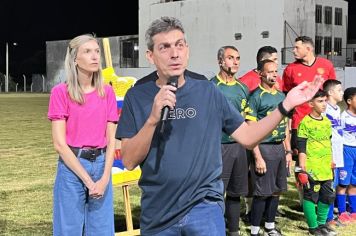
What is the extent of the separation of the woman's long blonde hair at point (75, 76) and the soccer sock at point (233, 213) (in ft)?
7.54

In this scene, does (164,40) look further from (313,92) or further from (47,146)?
(47,146)

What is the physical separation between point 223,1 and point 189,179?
46028 millimetres

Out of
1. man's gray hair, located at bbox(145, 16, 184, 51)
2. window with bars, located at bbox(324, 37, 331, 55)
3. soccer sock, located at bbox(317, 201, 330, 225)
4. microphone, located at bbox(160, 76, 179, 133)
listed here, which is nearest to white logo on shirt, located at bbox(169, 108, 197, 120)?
microphone, located at bbox(160, 76, 179, 133)

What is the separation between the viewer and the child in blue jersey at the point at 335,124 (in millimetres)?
6926

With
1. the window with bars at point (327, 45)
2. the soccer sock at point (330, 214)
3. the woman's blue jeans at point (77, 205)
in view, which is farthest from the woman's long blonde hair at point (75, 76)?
the window with bars at point (327, 45)

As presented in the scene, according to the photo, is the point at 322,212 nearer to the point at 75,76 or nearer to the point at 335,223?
the point at 335,223

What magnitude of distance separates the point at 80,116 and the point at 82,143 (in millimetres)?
206

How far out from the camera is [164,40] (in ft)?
9.07

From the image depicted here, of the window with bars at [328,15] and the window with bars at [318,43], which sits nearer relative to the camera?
the window with bars at [318,43]

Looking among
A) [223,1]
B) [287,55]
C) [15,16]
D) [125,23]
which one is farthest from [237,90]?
[15,16]

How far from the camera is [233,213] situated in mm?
5961

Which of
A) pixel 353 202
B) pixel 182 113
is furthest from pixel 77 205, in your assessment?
pixel 353 202

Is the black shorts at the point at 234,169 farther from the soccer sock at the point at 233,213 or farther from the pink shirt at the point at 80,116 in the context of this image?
the pink shirt at the point at 80,116

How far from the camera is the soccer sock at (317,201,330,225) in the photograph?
6.45 metres
